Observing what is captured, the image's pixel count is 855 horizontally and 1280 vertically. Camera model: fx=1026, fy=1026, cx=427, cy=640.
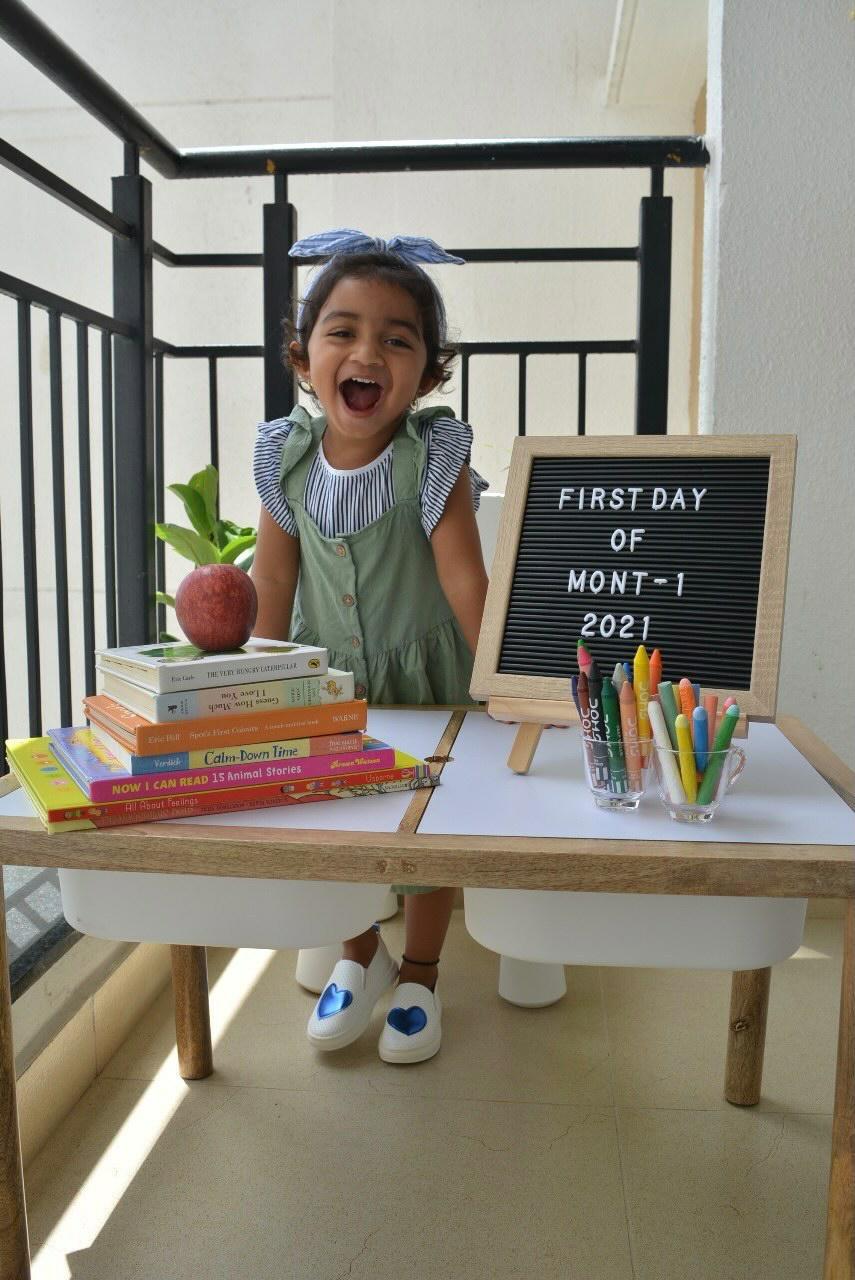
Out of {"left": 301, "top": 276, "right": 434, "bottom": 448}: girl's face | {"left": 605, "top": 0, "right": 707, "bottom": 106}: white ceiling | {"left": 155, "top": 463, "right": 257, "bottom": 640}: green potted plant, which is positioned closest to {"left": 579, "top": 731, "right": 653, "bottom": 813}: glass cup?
{"left": 301, "top": 276, "right": 434, "bottom": 448}: girl's face

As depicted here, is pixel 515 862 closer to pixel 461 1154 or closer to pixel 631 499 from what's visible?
pixel 631 499

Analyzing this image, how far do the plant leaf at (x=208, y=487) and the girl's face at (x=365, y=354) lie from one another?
2.81 feet

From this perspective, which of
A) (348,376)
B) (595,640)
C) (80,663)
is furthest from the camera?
(80,663)

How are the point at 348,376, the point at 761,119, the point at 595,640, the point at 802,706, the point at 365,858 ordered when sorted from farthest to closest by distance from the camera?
the point at 802,706 < the point at 761,119 < the point at 348,376 < the point at 595,640 < the point at 365,858

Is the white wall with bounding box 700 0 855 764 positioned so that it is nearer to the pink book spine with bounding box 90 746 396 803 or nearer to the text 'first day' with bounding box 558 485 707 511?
the text 'first day' with bounding box 558 485 707 511

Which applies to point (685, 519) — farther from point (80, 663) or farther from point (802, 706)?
point (80, 663)

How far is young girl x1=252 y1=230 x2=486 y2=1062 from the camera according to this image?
1474mm

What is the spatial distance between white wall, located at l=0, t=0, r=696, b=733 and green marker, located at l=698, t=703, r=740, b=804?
131 inches

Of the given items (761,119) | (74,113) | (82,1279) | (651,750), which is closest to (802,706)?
(761,119)

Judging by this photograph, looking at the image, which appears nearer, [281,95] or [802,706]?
[802,706]

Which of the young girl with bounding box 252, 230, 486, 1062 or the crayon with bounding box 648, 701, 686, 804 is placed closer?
the crayon with bounding box 648, 701, 686, 804

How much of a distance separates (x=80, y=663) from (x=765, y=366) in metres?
3.65

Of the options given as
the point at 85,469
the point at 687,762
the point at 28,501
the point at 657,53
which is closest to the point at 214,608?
the point at 687,762

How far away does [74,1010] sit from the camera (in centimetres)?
149
